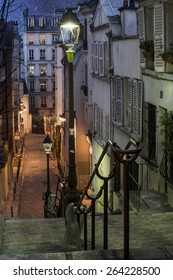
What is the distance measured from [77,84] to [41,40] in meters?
41.1

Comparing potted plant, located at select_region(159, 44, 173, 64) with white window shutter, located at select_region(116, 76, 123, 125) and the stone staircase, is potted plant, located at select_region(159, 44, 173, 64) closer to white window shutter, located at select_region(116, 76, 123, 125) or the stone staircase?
the stone staircase

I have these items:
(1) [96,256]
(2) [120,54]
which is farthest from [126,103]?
(1) [96,256]

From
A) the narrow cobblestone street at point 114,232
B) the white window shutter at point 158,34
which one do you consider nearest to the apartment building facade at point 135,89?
the white window shutter at point 158,34

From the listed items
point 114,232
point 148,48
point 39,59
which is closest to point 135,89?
point 148,48

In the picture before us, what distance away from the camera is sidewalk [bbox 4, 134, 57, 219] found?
25.7m

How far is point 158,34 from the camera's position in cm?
1321

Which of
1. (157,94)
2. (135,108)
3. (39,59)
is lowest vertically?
(135,108)

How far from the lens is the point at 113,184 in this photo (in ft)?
59.8

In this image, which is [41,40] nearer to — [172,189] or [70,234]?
[172,189]

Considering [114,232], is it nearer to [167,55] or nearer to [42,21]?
[167,55]

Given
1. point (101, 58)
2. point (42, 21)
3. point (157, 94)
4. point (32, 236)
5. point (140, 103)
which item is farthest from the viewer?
point (42, 21)

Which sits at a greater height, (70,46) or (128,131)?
(70,46)

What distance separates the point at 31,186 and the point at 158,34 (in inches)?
830

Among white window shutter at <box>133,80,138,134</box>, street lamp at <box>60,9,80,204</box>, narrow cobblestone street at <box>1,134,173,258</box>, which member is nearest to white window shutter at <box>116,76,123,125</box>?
white window shutter at <box>133,80,138,134</box>
